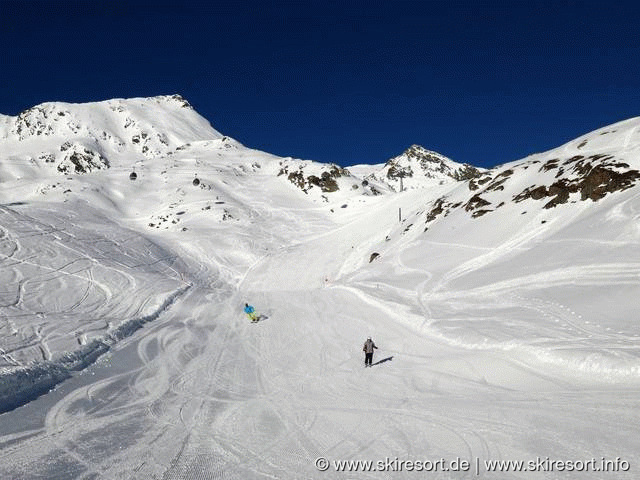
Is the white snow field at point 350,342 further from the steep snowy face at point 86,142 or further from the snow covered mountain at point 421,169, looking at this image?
the steep snowy face at point 86,142

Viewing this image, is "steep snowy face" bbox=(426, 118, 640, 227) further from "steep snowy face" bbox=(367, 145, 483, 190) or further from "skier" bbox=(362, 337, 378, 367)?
"steep snowy face" bbox=(367, 145, 483, 190)

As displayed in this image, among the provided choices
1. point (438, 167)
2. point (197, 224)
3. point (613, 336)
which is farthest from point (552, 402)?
point (438, 167)

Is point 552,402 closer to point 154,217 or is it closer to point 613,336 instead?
point 613,336

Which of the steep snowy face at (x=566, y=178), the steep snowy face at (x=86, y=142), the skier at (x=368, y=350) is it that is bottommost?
the skier at (x=368, y=350)

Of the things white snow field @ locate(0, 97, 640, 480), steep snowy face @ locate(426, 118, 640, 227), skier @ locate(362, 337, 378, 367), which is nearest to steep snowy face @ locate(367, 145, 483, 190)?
steep snowy face @ locate(426, 118, 640, 227)

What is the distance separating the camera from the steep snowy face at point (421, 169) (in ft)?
543

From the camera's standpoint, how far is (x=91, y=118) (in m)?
200

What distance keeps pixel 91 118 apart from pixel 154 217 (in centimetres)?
16785

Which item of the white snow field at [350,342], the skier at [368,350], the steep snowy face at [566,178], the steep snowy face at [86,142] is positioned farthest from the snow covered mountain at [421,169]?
the skier at [368,350]

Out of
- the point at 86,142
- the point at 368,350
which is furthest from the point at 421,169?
the point at 368,350

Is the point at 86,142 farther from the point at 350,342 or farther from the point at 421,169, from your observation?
the point at 350,342

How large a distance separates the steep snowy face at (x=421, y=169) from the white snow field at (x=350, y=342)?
115 m

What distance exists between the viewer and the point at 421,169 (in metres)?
177

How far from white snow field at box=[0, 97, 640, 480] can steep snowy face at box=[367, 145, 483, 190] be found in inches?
4536
